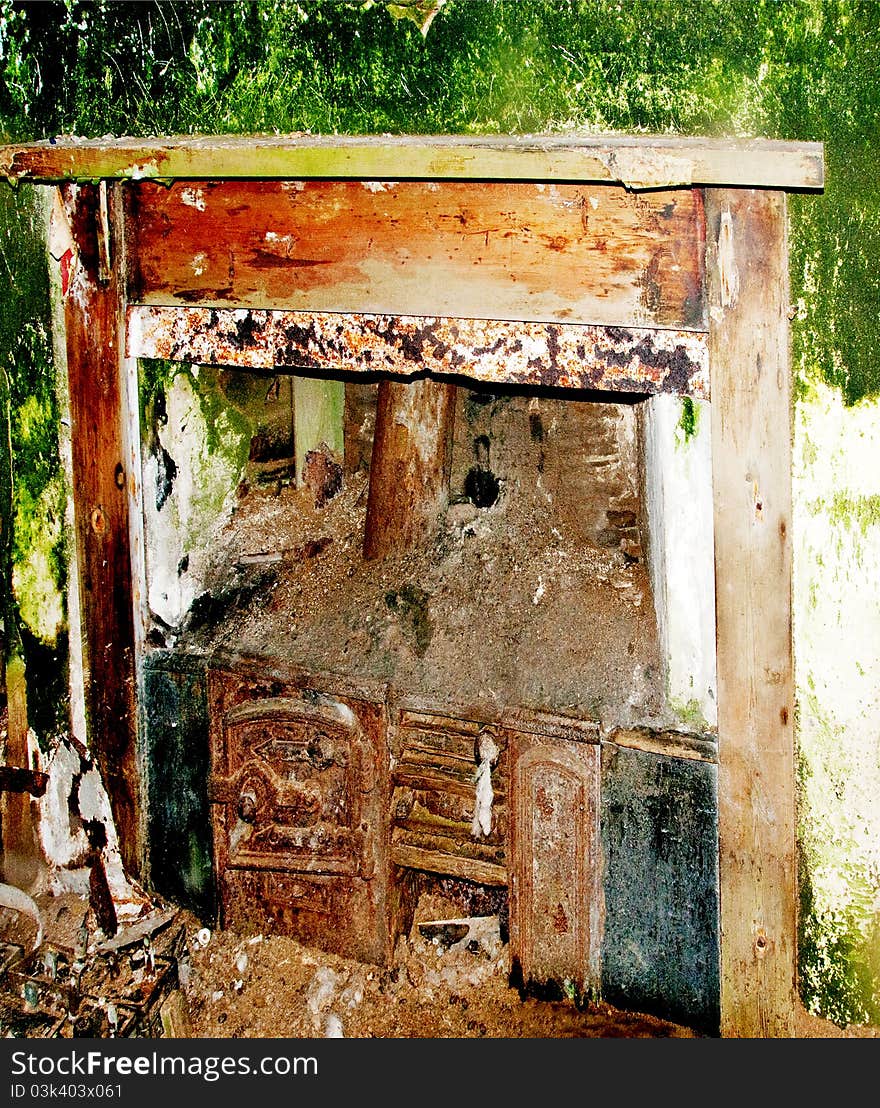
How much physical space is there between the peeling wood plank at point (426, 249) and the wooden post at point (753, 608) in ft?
0.32

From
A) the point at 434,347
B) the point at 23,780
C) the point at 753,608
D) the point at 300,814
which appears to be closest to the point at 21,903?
the point at 23,780

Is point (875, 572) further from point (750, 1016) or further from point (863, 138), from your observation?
point (750, 1016)

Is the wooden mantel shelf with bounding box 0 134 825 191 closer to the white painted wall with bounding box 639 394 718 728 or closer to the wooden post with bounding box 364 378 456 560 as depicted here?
the white painted wall with bounding box 639 394 718 728

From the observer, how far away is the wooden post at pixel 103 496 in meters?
3.62

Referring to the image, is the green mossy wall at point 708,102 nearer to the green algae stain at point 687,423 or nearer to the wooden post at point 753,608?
the wooden post at point 753,608

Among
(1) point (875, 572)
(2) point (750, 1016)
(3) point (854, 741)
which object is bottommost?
(2) point (750, 1016)

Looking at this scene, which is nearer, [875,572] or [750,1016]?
[875,572]

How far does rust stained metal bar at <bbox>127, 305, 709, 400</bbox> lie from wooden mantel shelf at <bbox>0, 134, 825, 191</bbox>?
1.13 ft

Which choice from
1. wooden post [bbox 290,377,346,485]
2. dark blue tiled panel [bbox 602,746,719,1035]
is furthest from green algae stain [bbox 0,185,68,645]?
dark blue tiled panel [bbox 602,746,719,1035]

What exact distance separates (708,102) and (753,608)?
113 cm

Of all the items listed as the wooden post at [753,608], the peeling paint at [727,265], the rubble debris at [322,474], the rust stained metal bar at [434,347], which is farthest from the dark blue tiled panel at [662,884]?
the rubble debris at [322,474]

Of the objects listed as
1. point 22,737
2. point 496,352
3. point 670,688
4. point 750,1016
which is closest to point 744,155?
point 496,352

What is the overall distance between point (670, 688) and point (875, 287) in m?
1.05

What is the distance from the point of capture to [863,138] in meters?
2.78
